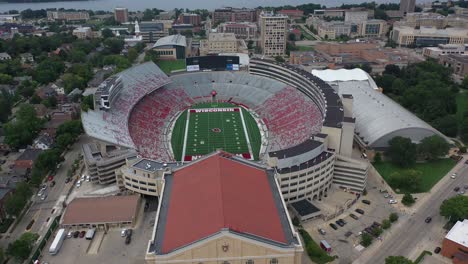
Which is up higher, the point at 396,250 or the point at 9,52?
the point at 9,52

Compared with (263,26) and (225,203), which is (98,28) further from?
(225,203)

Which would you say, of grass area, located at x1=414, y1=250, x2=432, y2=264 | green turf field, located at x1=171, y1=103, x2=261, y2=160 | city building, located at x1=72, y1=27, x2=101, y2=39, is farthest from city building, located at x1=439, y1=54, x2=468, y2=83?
city building, located at x1=72, y1=27, x2=101, y2=39

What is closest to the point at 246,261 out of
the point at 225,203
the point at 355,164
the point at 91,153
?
the point at 225,203

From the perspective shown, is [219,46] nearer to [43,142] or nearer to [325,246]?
[43,142]

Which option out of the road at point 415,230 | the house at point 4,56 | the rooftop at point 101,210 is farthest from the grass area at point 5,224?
the house at point 4,56

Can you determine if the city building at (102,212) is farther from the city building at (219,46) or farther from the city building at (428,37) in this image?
the city building at (428,37)

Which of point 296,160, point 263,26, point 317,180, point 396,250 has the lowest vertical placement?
point 396,250
